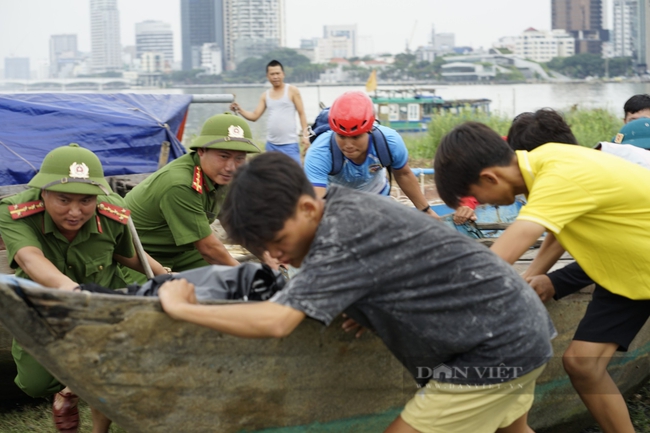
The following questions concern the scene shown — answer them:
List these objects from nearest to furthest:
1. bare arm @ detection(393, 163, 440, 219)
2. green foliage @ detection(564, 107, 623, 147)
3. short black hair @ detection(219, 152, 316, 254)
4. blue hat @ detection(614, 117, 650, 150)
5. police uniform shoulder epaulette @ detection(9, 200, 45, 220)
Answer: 1. short black hair @ detection(219, 152, 316, 254)
2. police uniform shoulder epaulette @ detection(9, 200, 45, 220)
3. bare arm @ detection(393, 163, 440, 219)
4. blue hat @ detection(614, 117, 650, 150)
5. green foliage @ detection(564, 107, 623, 147)

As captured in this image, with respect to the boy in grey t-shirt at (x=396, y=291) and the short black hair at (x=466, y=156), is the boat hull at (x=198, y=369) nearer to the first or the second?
the boy in grey t-shirt at (x=396, y=291)

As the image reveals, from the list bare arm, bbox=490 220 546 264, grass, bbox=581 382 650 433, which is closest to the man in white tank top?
grass, bbox=581 382 650 433

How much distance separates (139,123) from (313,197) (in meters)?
5.00

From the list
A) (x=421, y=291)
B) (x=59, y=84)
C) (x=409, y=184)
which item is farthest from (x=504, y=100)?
(x=421, y=291)

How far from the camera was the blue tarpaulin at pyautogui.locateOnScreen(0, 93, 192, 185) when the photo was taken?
244 inches

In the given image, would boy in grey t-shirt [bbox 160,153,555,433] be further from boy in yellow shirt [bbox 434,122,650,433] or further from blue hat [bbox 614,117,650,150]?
blue hat [bbox 614,117,650,150]

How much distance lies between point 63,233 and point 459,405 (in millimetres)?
2017

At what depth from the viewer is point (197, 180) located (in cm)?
429

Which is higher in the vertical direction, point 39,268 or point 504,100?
point 504,100

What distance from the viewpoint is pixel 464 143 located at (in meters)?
2.85

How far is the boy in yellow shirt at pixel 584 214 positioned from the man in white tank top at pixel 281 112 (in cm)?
653

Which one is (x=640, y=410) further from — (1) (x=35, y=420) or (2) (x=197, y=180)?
(1) (x=35, y=420)

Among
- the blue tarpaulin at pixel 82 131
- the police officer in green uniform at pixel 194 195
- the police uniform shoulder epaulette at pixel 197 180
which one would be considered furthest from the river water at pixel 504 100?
the police uniform shoulder epaulette at pixel 197 180

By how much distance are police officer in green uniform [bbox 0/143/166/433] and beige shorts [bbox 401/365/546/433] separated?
59.2 inches
